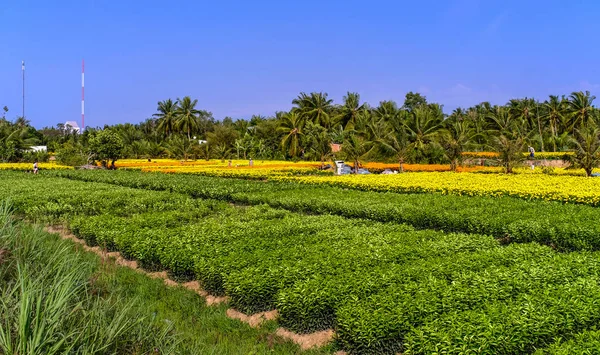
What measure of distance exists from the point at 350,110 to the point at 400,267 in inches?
1683

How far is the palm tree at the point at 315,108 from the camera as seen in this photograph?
46562 millimetres

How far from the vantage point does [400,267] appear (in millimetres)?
6672

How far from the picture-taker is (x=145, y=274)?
318 inches

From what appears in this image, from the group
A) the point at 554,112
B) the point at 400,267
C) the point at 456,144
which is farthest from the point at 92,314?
the point at 554,112

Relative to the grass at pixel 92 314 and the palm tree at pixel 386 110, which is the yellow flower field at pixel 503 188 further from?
the palm tree at pixel 386 110

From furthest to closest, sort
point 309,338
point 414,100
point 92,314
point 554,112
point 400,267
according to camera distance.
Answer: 1. point 414,100
2. point 554,112
3. point 400,267
4. point 309,338
5. point 92,314

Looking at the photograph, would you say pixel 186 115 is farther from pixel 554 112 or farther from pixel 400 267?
pixel 400 267

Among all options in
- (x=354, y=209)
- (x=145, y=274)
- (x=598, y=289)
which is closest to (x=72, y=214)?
(x=145, y=274)

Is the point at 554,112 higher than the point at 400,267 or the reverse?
higher

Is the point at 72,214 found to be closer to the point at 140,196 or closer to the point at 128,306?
the point at 140,196

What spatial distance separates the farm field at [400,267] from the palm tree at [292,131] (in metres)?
29.5

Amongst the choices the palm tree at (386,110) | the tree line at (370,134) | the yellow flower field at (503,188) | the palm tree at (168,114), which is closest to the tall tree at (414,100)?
the tree line at (370,134)

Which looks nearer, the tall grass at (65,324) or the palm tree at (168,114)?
the tall grass at (65,324)

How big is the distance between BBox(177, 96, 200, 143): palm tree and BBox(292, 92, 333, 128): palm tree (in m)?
13.9
